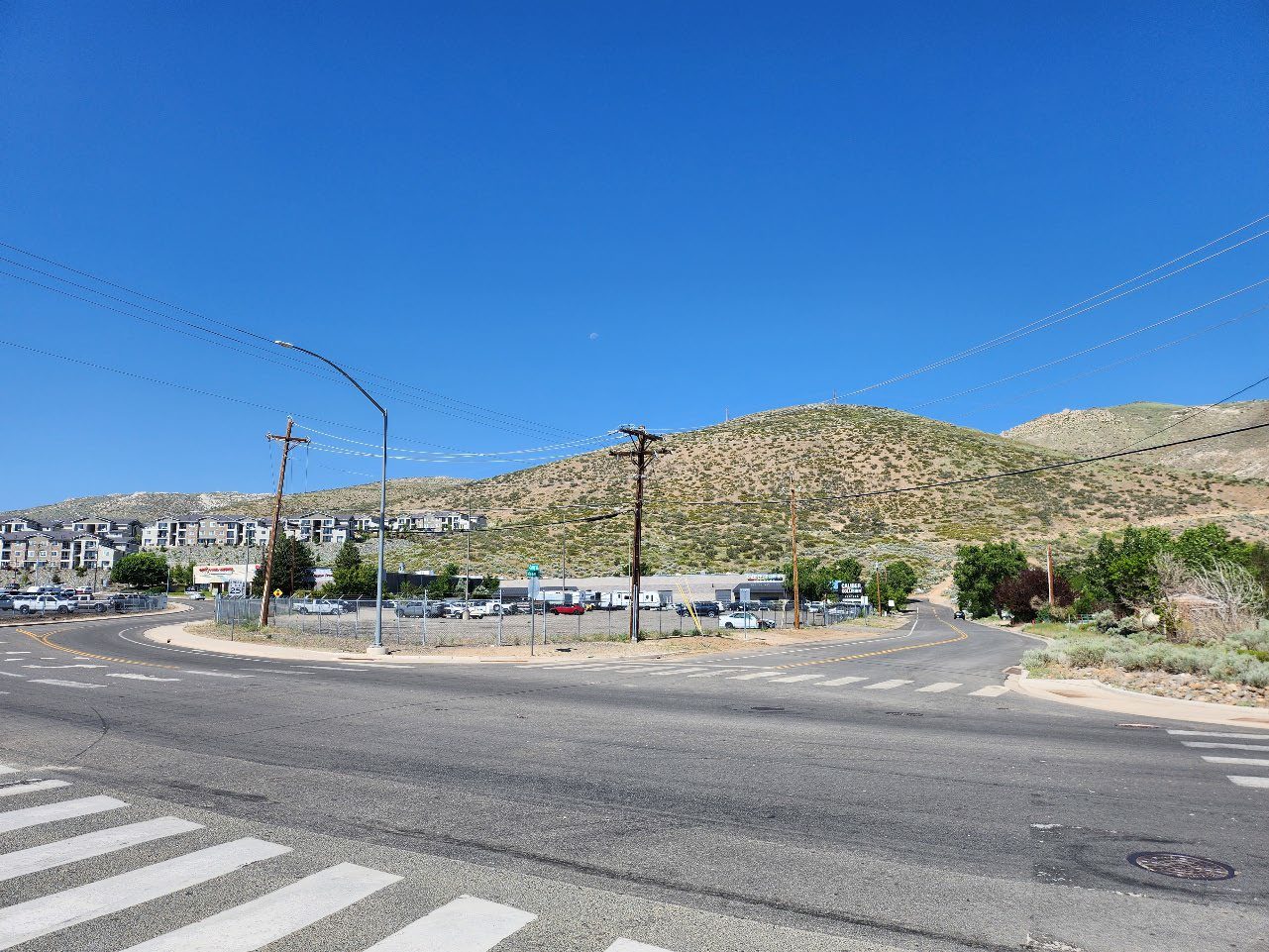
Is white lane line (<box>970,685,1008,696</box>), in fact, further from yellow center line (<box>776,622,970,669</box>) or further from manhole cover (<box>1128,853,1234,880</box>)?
manhole cover (<box>1128,853,1234,880</box>)

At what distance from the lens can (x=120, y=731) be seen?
40.3 feet

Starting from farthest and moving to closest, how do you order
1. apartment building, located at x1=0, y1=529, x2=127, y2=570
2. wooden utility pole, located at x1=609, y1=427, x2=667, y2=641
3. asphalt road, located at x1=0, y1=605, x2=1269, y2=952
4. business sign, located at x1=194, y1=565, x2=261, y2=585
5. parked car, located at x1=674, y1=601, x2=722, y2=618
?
1. apartment building, located at x1=0, y1=529, x2=127, y2=570
2. business sign, located at x1=194, y1=565, x2=261, y2=585
3. parked car, located at x1=674, y1=601, x2=722, y2=618
4. wooden utility pole, located at x1=609, y1=427, x2=667, y2=641
5. asphalt road, located at x1=0, y1=605, x2=1269, y2=952

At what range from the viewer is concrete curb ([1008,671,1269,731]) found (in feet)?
50.9

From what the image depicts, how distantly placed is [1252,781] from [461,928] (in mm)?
9514

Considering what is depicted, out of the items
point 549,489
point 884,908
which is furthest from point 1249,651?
point 549,489

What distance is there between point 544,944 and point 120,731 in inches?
407

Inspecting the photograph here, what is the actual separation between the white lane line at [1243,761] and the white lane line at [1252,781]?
100 centimetres

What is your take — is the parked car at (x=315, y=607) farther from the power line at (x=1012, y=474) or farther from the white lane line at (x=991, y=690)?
the white lane line at (x=991, y=690)

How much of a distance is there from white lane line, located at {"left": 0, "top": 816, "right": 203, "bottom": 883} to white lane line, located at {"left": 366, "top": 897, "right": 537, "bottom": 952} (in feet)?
10.1

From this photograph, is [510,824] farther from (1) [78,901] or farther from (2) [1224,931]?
(2) [1224,931]

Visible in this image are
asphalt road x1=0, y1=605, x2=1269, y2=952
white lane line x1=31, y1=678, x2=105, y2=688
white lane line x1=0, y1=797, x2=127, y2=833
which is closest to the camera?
asphalt road x1=0, y1=605, x2=1269, y2=952

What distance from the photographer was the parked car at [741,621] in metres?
52.9

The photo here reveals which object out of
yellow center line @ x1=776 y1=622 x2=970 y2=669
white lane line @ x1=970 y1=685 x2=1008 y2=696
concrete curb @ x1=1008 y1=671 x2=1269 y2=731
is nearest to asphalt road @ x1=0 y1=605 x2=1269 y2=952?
concrete curb @ x1=1008 y1=671 x2=1269 y2=731

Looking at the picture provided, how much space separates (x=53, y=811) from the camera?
7.62 m
